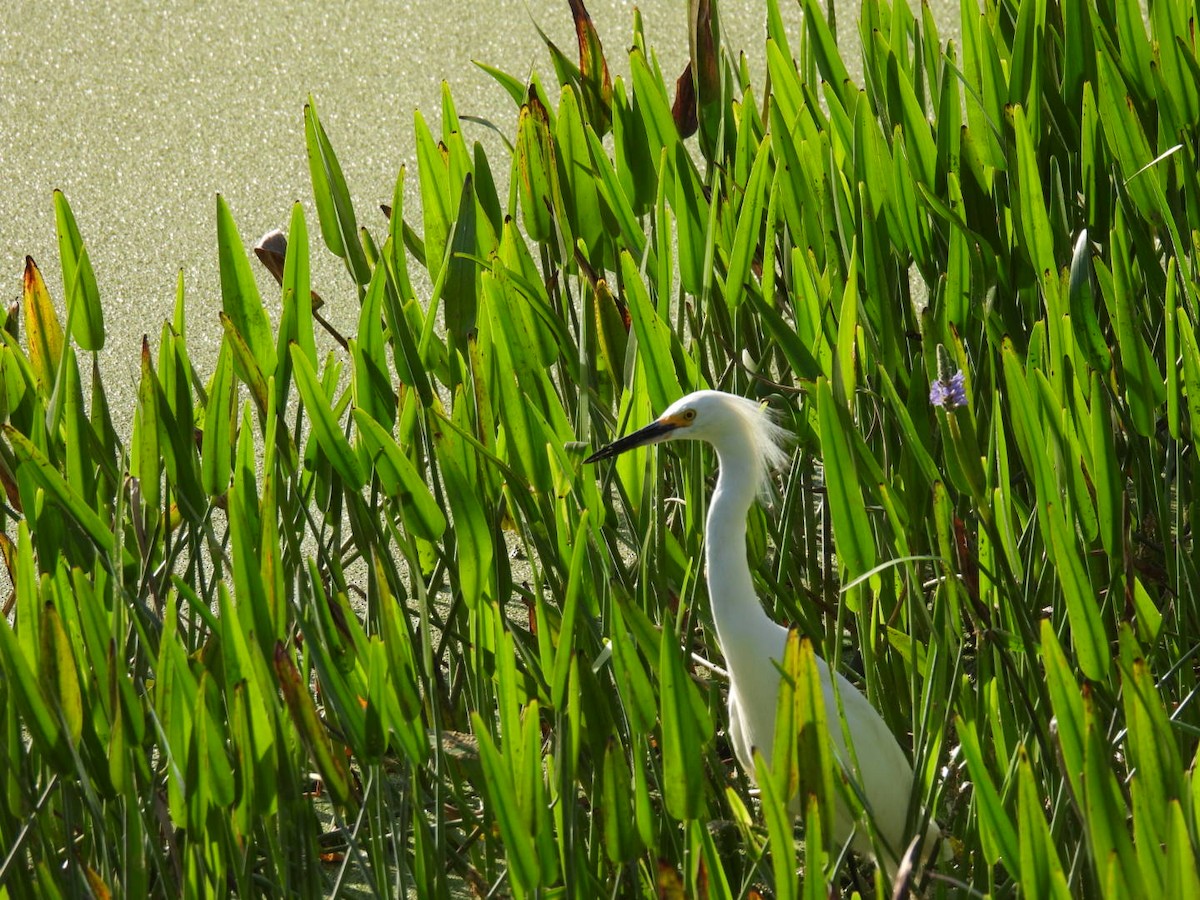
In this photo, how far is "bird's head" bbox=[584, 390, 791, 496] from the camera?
1009 millimetres

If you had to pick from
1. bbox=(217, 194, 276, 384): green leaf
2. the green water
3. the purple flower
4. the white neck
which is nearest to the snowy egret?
the white neck

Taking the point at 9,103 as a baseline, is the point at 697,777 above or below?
below

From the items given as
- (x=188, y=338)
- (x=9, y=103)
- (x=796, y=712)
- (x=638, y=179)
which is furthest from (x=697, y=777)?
(x=9, y=103)

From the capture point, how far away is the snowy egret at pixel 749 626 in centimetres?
109

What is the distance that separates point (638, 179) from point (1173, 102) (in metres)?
0.43

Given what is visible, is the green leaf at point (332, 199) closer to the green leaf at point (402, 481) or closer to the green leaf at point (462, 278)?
the green leaf at point (462, 278)

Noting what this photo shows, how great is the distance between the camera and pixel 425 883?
0.77m

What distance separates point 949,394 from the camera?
861mm

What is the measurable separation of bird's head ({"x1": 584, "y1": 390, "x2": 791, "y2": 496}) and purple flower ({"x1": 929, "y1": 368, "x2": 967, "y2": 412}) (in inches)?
6.8

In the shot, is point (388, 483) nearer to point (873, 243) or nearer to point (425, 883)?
point (425, 883)

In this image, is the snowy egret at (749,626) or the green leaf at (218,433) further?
the snowy egret at (749,626)

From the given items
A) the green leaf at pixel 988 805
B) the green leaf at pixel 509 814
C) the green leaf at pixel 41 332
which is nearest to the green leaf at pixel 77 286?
the green leaf at pixel 41 332

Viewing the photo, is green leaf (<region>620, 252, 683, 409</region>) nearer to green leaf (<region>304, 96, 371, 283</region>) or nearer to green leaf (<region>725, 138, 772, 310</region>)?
green leaf (<region>725, 138, 772, 310</region>)

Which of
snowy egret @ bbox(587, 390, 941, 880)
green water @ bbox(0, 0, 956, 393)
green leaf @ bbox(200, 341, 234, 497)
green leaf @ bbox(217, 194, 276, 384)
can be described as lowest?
snowy egret @ bbox(587, 390, 941, 880)
